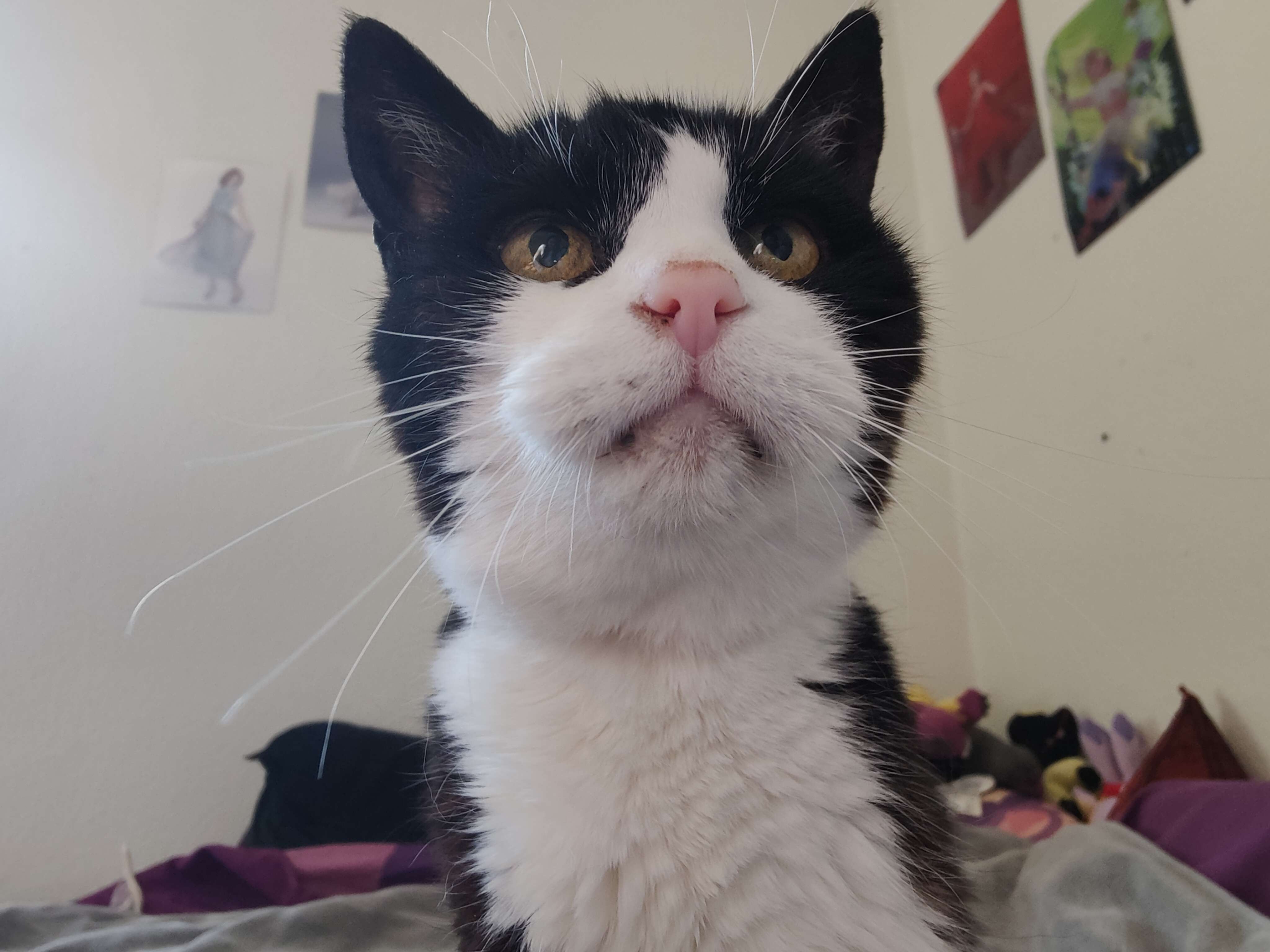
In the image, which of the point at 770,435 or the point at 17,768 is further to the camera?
the point at 17,768

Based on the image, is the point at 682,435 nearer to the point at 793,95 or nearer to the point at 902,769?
the point at 902,769

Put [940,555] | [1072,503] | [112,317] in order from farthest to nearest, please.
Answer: [940,555], [112,317], [1072,503]

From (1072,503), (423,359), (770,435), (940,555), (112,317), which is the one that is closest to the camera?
(770,435)

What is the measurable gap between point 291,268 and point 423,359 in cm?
124

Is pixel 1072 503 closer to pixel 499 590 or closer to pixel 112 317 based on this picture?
pixel 499 590

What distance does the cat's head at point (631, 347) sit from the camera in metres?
0.39

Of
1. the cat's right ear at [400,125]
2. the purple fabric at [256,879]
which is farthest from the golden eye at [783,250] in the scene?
the purple fabric at [256,879]

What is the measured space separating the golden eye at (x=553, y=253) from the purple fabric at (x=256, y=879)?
0.94m

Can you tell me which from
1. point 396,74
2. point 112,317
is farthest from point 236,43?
point 396,74

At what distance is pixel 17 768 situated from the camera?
50.1 inches

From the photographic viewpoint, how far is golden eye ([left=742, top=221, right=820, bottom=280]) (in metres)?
0.53

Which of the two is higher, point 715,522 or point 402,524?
point 402,524

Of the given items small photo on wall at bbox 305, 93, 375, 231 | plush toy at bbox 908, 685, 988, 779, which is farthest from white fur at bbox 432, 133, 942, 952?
small photo on wall at bbox 305, 93, 375, 231

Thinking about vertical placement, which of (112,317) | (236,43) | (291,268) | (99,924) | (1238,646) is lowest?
(99,924)
